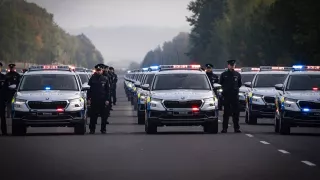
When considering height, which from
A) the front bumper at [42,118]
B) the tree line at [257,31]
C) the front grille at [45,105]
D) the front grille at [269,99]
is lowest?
the front bumper at [42,118]

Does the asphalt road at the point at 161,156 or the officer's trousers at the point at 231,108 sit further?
the officer's trousers at the point at 231,108

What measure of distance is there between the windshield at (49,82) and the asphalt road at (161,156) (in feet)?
4.20

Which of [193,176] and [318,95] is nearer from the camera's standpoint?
[193,176]

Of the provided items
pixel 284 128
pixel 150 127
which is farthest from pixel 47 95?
pixel 284 128

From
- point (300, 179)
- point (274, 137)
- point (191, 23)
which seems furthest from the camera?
point (191, 23)

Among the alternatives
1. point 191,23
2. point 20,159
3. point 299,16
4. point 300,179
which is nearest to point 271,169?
point 300,179

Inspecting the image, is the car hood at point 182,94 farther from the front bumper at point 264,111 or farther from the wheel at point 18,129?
the front bumper at point 264,111

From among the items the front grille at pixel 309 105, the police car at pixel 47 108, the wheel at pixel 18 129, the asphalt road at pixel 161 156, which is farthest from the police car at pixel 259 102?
the wheel at pixel 18 129

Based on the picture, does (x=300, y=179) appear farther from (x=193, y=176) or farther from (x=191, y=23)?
(x=191, y=23)

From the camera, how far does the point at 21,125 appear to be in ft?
90.8

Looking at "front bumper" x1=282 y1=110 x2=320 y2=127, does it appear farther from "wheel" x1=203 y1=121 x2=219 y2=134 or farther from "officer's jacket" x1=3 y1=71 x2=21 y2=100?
"officer's jacket" x1=3 y1=71 x2=21 y2=100

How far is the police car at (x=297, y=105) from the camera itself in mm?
27516

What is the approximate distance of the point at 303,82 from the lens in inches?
1148

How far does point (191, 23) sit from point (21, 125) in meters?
145
